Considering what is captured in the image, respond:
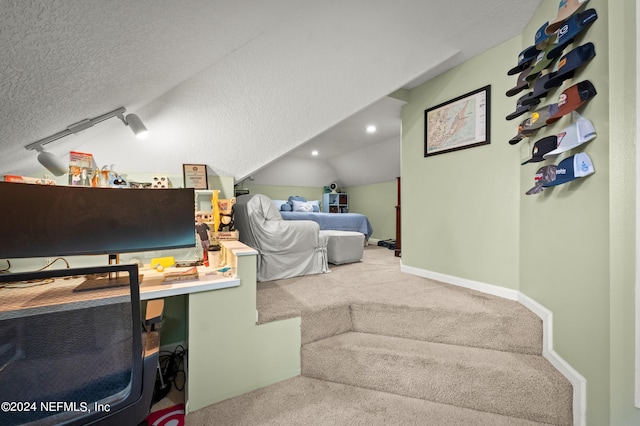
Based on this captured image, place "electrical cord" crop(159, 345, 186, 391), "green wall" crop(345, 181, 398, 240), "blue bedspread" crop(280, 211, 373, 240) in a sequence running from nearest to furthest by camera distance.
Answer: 1. "electrical cord" crop(159, 345, 186, 391)
2. "blue bedspread" crop(280, 211, 373, 240)
3. "green wall" crop(345, 181, 398, 240)

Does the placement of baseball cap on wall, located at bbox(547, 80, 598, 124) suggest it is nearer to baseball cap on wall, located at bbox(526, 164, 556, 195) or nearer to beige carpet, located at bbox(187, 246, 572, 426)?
baseball cap on wall, located at bbox(526, 164, 556, 195)

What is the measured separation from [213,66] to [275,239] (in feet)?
5.07

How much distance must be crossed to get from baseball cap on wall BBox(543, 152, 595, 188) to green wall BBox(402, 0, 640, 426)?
0.10 feet

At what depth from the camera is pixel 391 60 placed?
2.12 metres

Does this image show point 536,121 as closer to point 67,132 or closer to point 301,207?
point 67,132

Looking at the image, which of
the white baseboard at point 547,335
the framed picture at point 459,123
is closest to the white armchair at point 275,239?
the white baseboard at point 547,335

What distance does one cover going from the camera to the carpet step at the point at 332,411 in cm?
129

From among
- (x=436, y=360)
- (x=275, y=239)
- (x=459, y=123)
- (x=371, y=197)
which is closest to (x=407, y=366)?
(x=436, y=360)

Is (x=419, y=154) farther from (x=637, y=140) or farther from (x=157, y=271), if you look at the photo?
(x=157, y=271)

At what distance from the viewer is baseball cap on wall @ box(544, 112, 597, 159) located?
48.0 inches

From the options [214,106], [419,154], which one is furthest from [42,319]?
[419,154]

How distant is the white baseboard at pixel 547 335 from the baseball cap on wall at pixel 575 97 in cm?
121

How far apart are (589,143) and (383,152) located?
4.29m

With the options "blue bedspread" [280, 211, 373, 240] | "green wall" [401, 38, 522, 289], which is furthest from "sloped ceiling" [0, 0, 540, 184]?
"blue bedspread" [280, 211, 373, 240]
